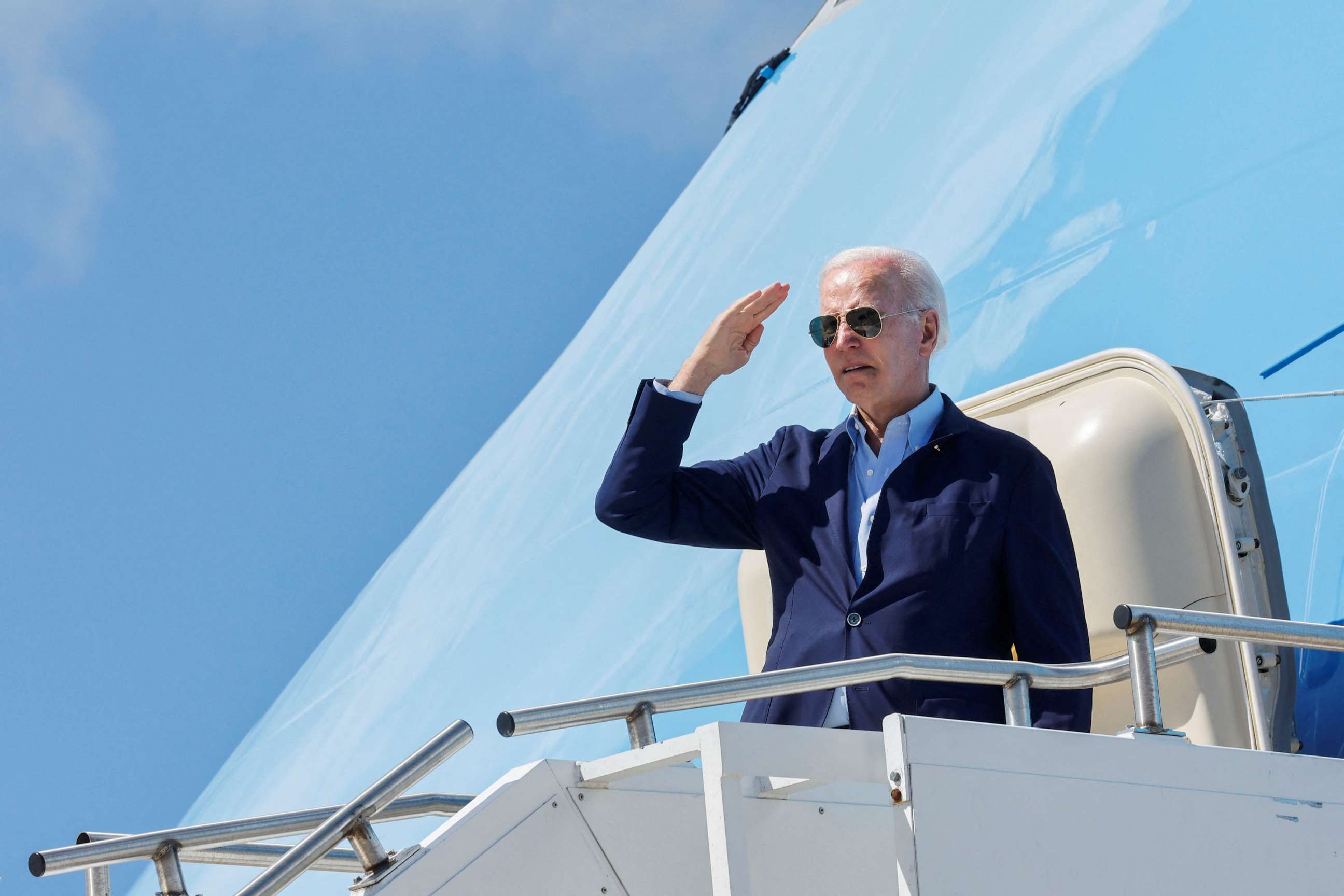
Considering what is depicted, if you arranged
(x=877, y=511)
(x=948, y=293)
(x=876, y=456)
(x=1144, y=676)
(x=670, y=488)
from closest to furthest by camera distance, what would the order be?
(x=1144, y=676) < (x=877, y=511) < (x=876, y=456) < (x=670, y=488) < (x=948, y=293)

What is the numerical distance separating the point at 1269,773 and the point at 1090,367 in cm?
158

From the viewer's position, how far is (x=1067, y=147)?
663 cm

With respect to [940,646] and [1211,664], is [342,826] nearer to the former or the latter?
[940,646]

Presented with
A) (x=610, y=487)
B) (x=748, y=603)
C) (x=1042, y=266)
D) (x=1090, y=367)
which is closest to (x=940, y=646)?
(x=610, y=487)

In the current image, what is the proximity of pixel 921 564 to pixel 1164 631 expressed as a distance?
71cm

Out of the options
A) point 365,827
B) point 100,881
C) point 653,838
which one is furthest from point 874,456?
point 100,881

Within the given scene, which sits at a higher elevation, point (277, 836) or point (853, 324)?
point (853, 324)

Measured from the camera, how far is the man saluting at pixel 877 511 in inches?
132

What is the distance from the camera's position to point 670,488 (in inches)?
152

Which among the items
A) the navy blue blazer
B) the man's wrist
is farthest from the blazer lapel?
the man's wrist

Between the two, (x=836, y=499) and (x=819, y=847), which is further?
(x=836, y=499)

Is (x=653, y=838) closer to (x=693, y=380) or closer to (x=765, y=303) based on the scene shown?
(x=693, y=380)

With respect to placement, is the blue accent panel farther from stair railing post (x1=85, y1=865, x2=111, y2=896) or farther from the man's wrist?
stair railing post (x1=85, y1=865, x2=111, y2=896)

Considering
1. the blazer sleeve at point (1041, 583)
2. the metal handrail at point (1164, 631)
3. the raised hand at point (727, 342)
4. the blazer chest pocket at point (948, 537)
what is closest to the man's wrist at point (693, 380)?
the raised hand at point (727, 342)
